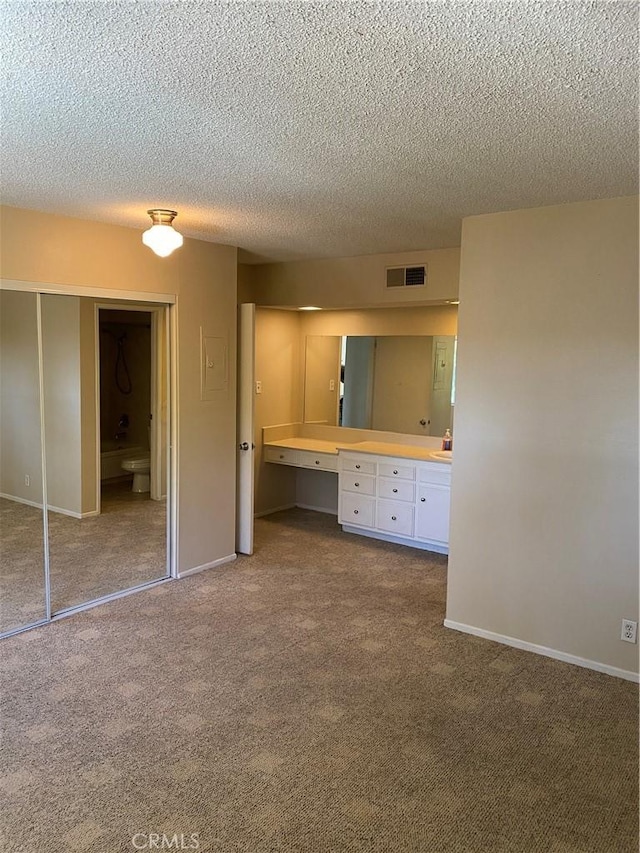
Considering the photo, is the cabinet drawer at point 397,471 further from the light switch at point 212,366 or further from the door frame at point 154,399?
the door frame at point 154,399

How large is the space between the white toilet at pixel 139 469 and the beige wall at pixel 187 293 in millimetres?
232

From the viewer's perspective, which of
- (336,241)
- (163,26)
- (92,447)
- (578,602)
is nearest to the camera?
(163,26)

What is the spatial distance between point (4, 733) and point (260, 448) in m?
3.84

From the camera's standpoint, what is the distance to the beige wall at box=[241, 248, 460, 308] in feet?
15.2

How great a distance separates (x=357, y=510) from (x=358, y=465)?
0.41 metres

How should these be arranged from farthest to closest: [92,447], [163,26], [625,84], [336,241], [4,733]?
[336,241] < [92,447] < [4,733] < [625,84] < [163,26]

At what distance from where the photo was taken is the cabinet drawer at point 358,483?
5523mm

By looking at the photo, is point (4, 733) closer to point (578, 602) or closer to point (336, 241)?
point (578, 602)

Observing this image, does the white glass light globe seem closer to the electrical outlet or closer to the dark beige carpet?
the dark beige carpet

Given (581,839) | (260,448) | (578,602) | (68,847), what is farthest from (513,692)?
(260,448)

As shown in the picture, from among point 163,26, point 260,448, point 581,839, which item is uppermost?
point 163,26

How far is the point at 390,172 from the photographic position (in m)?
2.75

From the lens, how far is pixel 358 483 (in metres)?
5.61

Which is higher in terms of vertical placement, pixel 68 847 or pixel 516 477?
pixel 516 477
